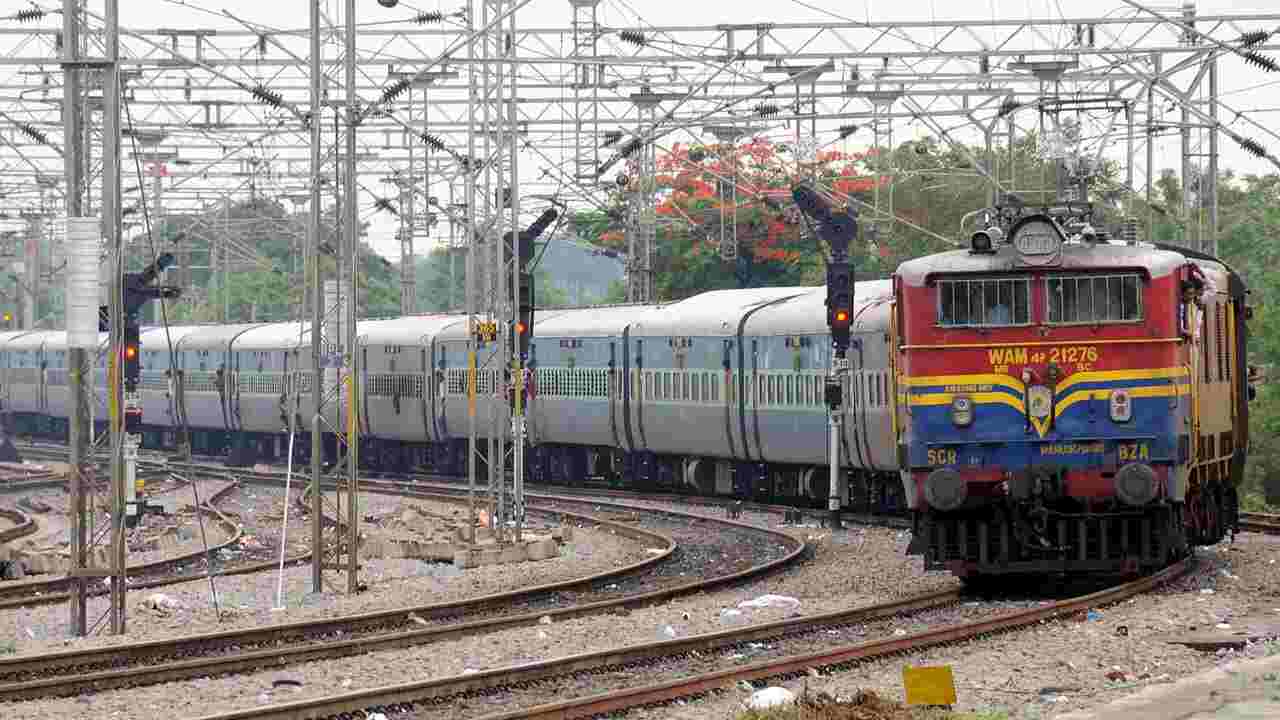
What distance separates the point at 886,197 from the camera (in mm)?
65000

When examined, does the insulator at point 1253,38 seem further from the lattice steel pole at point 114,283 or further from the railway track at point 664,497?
the lattice steel pole at point 114,283

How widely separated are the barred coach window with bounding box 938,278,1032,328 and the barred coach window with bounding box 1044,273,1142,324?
0.80 ft

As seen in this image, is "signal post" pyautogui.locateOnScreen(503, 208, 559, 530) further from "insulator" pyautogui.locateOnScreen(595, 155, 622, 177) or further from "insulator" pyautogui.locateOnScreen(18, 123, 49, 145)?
"insulator" pyautogui.locateOnScreen(18, 123, 49, 145)

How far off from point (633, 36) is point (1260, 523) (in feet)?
44.8

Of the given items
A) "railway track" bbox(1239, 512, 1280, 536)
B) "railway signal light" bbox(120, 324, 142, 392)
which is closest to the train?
"railway track" bbox(1239, 512, 1280, 536)

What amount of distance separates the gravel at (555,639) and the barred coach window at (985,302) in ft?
9.06

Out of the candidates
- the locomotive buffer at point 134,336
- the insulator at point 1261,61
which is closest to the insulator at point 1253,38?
the insulator at point 1261,61

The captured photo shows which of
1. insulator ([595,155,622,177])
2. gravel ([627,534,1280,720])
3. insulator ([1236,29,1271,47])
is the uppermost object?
insulator ([1236,29,1271,47])

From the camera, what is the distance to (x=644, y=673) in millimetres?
15633

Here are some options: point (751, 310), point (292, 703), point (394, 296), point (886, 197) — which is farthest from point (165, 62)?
point (394, 296)

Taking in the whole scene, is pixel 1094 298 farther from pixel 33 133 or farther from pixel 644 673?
pixel 33 133

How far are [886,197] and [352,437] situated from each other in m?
43.0

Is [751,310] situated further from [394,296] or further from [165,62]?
[394,296]

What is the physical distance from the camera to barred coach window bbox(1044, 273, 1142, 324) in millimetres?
19672
